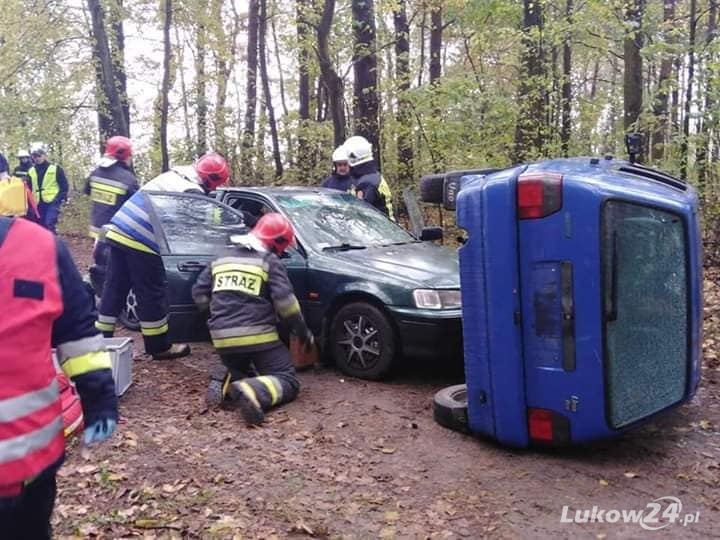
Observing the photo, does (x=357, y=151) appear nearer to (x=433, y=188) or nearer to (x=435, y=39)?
(x=433, y=188)

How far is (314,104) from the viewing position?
20641 millimetres

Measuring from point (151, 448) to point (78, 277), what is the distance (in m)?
2.45

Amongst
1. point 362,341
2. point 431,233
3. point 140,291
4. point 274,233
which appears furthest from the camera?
point 431,233

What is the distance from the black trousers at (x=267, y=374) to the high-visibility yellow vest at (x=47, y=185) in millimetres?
7284

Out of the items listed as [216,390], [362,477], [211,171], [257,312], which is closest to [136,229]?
[211,171]

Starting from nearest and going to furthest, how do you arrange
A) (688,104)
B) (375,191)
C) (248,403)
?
1. (248,403)
2. (375,191)
3. (688,104)

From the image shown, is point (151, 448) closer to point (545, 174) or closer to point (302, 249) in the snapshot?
point (302, 249)

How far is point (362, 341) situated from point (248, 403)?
3.69ft

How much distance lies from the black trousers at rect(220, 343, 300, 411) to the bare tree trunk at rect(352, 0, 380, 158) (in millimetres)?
5976

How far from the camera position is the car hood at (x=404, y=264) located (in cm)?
534

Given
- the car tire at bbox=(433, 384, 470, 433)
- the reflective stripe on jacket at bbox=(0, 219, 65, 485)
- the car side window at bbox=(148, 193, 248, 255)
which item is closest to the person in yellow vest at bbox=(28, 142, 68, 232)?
the car side window at bbox=(148, 193, 248, 255)

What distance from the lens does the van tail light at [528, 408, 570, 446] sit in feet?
12.5

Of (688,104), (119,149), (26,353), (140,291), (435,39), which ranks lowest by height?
(140,291)

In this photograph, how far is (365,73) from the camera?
34.7 feet
